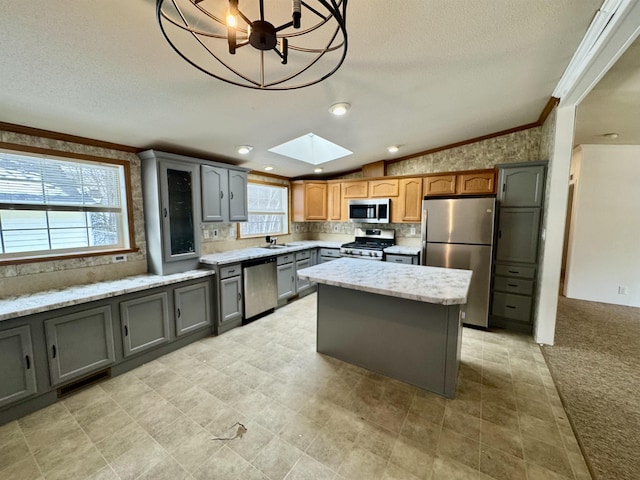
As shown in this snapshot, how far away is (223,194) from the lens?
3.55 m

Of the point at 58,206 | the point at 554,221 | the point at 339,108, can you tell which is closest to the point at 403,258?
the point at 554,221

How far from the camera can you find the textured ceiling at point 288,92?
4.59ft

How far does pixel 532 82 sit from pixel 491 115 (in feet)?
2.43

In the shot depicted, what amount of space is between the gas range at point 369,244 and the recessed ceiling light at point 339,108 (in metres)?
2.30

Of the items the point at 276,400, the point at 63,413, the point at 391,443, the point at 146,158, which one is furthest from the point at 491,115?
the point at 63,413

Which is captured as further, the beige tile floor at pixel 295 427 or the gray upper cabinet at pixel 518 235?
the gray upper cabinet at pixel 518 235

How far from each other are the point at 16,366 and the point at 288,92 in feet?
9.41

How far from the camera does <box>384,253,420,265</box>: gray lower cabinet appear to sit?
400cm

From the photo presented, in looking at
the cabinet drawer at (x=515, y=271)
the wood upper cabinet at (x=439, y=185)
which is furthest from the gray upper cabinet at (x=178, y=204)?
the cabinet drawer at (x=515, y=271)

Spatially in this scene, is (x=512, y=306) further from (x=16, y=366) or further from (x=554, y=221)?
(x=16, y=366)

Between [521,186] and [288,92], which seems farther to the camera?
[521,186]

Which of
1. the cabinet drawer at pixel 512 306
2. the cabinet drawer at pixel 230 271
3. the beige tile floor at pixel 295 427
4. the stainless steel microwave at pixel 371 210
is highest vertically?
the stainless steel microwave at pixel 371 210

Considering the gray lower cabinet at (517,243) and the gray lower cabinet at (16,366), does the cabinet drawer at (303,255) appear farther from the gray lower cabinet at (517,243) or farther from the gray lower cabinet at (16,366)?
the gray lower cabinet at (16,366)

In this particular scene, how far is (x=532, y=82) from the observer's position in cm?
241
